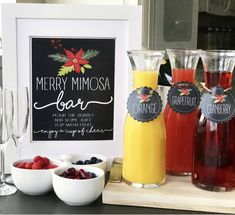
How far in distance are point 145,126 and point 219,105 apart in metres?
0.16

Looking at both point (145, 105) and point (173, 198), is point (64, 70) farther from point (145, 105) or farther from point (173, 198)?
point (173, 198)

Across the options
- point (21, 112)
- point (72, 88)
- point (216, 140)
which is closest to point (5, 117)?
point (21, 112)

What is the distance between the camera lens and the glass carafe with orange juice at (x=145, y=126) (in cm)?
89

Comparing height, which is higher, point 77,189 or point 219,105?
point 219,105

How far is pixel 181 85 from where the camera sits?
3.16ft

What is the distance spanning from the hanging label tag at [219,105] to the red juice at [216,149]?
11 mm

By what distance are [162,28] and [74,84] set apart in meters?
1.96

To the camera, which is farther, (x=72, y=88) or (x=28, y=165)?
(x=72, y=88)

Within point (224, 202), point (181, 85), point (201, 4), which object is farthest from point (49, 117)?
point (201, 4)

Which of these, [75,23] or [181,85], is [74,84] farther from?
[181,85]

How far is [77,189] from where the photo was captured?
83cm

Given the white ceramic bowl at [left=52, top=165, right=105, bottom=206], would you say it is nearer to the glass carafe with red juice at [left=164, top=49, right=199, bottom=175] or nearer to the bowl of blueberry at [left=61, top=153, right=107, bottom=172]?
the bowl of blueberry at [left=61, top=153, right=107, bottom=172]

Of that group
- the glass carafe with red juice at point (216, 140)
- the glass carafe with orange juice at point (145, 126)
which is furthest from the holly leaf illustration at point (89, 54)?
the glass carafe with red juice at point (216, 140)

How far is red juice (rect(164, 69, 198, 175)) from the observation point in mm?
978
